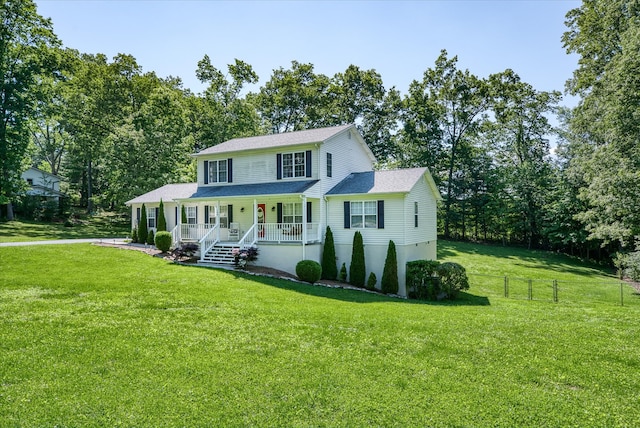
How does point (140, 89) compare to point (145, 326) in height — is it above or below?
above

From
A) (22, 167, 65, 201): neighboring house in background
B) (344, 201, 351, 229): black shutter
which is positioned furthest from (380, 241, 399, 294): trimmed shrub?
(22, 167, 65, 201): neighboring house in background

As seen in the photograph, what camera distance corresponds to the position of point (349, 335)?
843 cm

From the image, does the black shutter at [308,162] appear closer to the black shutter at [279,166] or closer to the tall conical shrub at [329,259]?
the black shutter at [279,166]

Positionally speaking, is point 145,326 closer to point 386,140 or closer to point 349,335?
point 349,335

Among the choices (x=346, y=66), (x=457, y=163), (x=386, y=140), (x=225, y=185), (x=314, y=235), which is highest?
(x=346, y=66)

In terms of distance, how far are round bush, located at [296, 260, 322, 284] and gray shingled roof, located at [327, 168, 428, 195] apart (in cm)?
442

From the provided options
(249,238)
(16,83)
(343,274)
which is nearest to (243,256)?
(249,238)

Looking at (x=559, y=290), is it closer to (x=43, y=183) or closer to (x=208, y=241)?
(x=208, y=241)

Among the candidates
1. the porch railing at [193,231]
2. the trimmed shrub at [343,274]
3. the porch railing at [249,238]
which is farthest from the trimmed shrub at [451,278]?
the porch railing at [193,231]

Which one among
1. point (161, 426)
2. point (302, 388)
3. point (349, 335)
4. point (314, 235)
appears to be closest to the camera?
point (161, 426)

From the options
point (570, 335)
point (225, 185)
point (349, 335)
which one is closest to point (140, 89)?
point (225, 185)

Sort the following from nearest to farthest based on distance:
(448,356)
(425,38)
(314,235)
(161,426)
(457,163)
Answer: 1. (161,426)
2. (448,356)
3. (425,38)
4. (314,235)
5. (457,163)

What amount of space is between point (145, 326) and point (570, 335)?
32.4ft

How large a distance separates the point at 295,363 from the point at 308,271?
387 inches
